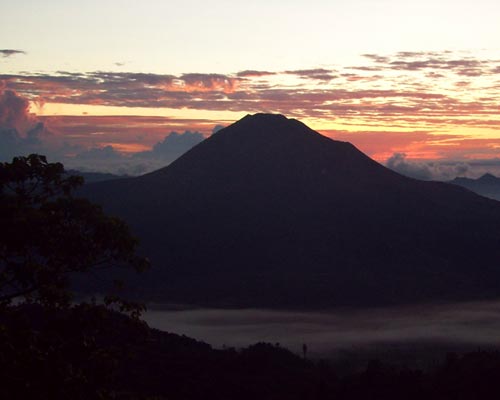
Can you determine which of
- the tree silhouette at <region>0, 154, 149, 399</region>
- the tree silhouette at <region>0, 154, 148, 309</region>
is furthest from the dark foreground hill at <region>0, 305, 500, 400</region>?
the tree silhouette at <region>0, 154, 148, 309</region>

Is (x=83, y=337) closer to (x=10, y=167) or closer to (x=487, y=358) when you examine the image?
(x=10, y=167)

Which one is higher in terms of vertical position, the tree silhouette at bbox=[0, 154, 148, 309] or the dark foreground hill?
the tree silhouette at bbox=[0, 154, 148, 309]

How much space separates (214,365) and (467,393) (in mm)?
68249

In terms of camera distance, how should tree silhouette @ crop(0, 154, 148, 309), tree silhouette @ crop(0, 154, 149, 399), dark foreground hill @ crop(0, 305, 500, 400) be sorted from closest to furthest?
dark foreground hill @ crop(0, 305, 500, 400) → tree silhouette @ crop(0, 154, 149, 399) → tree silhouette @ crop(0, 154, 148, 309)

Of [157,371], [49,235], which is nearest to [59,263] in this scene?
[49,235]

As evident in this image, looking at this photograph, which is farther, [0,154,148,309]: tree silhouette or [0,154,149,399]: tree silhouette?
[0,154,148,309]: tree silhouette

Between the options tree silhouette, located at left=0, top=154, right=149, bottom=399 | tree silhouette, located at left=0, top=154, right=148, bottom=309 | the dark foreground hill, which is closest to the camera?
the dark foreground hill

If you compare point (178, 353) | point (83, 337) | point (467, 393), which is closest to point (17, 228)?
point (83, 337)

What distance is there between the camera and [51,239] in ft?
67.5

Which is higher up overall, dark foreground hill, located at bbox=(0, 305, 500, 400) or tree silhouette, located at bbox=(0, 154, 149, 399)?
tree silhouette, located at bbox=(0, 154, 149, 399)

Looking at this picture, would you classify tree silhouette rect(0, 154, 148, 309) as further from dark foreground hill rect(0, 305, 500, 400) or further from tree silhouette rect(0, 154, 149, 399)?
dark foreground hill rect(0, 305, 500, 400)

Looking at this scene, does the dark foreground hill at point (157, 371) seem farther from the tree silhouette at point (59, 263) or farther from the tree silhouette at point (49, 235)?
the tree silhouette at point (49, 235)

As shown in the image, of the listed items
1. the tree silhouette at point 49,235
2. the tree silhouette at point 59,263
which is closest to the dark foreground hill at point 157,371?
the tree silhouette at point 59,263

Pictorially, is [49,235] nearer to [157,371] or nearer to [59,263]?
[59,263]
